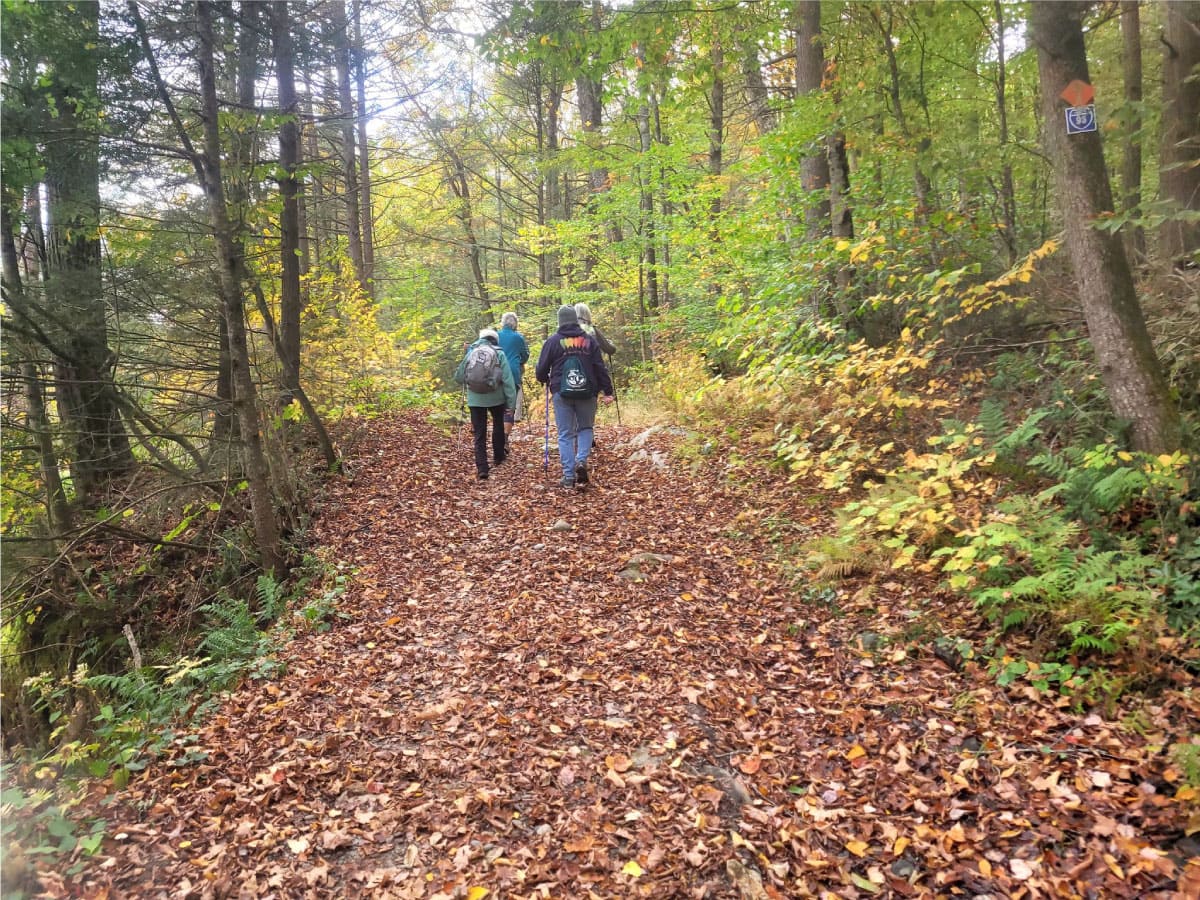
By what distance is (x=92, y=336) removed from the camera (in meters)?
6.50

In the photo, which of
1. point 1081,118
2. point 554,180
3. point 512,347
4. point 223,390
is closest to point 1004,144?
point 1081,118

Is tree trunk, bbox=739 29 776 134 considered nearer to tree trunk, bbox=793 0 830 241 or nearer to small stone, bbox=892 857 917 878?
tree trunk, bbox=793 0 830 241

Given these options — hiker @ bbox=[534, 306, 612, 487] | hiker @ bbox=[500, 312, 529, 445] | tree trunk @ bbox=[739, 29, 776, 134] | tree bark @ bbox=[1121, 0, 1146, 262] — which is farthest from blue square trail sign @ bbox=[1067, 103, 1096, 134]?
hiker @ bbox=[500, 312, 529, 445]

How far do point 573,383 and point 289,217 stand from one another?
4.35 m

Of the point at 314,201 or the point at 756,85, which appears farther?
the point at 756,85

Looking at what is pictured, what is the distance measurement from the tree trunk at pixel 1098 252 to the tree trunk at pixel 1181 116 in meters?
2.64

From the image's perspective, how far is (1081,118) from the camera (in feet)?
14.9

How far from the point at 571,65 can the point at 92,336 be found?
559 cm

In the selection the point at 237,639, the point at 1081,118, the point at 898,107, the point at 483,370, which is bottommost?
the point at 237,639

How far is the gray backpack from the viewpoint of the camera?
29.0 feet

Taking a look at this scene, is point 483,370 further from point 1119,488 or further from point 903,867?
point 903,867

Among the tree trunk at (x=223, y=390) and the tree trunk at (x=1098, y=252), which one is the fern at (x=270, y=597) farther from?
the tree trunk at (x=1098, y=252)

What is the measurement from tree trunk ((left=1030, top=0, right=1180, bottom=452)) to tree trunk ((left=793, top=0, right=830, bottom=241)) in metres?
A: 3.16

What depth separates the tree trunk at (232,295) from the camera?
5684 mm
